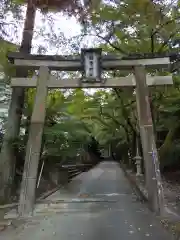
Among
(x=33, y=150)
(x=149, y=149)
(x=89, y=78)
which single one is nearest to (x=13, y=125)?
(x=33, y=150)

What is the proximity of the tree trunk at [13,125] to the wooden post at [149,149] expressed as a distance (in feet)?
14.6

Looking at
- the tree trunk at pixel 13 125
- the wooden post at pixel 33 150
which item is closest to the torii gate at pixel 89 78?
the wooden post at pixel 33 150

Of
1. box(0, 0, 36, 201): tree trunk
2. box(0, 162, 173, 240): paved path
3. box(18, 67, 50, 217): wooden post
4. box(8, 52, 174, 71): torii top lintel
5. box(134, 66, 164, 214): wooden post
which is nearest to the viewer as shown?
box(0, 162, 173, 240): paved path

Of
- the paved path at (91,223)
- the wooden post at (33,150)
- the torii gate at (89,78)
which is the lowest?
the paved path at (91,223)

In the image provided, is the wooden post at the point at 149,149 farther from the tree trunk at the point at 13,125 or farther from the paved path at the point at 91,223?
the tree trunk at the point at 13,125

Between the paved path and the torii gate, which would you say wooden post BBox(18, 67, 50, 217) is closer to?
the torii gate

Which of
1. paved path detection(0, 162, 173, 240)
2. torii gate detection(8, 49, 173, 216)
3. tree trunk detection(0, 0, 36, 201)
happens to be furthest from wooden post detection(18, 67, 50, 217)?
tree trunk detection(0, 0, 36, 201)

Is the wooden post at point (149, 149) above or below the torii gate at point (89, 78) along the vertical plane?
below

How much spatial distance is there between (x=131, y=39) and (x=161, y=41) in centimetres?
190

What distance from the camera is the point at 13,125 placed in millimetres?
11195

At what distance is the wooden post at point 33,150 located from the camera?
902cm

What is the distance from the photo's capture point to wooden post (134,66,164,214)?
891cm

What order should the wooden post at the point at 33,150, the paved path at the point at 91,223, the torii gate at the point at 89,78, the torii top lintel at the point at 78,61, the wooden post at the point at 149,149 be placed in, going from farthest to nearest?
1. the torii top lintel at the point at 78,61
2. the torii gate at the point at 89,78
3. the wooden post at the point at 33,150
4. the wooden post at the point at 149,149
5. the paved path at the point at 91,223

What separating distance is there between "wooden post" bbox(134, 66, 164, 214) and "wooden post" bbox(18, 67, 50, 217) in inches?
128
